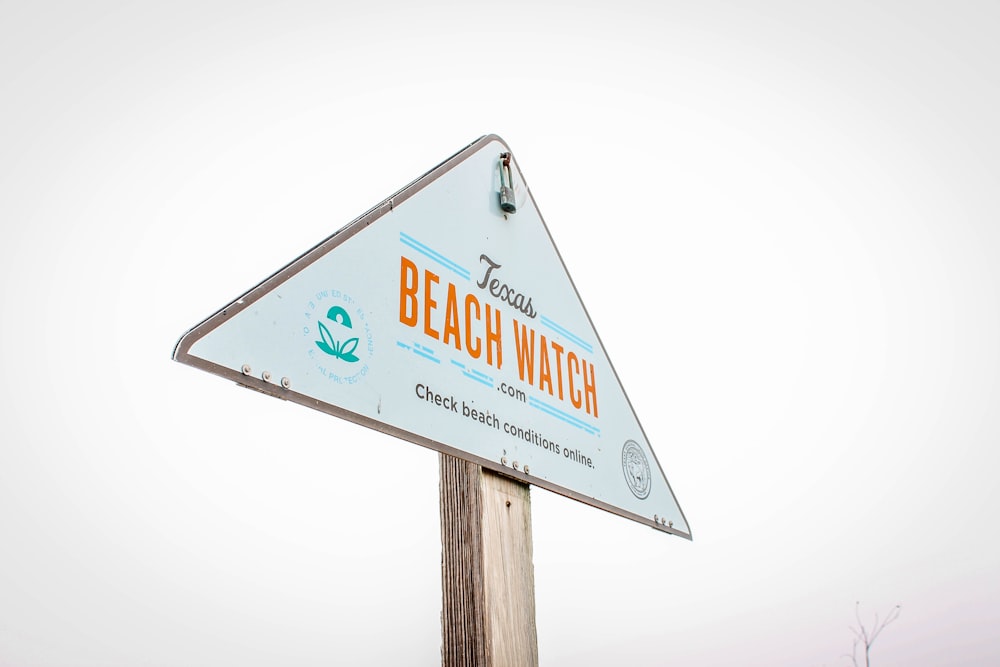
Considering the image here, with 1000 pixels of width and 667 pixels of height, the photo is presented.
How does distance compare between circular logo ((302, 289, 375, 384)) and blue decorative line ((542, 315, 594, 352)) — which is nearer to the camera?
circular logo ((302, 289, 375, 384))

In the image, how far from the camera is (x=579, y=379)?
1.57 m

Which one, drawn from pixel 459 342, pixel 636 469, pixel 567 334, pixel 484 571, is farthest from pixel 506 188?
pixel 484 571

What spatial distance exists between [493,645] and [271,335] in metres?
0.52

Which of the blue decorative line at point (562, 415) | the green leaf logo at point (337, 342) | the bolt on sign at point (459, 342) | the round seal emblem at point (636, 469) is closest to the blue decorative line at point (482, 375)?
the bolt on sign at point (459, 342)

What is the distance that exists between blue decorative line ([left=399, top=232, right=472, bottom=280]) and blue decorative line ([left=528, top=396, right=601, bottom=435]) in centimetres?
23

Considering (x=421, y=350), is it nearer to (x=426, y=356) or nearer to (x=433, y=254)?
(x=426, y=356)

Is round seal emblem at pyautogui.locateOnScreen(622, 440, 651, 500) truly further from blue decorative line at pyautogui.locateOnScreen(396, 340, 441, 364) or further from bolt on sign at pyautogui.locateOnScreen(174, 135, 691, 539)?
blue decorative line at pyautogui.locateOnScreen(396, 340, 441, 364)

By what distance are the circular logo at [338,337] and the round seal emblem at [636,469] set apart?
24.9 inches

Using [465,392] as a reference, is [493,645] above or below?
below

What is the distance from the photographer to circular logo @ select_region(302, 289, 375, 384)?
1074mm

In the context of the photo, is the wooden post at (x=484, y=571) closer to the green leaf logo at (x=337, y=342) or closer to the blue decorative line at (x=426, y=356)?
the blue decorative line at (x=426, y=356)

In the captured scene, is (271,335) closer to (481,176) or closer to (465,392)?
(465,392)

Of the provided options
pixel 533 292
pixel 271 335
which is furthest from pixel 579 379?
pixel 271 335

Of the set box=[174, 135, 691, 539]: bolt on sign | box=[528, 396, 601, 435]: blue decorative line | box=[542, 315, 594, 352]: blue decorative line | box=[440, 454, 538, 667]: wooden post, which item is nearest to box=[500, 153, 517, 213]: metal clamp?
box=[174, 135, 691, 539]: bolt on sign
